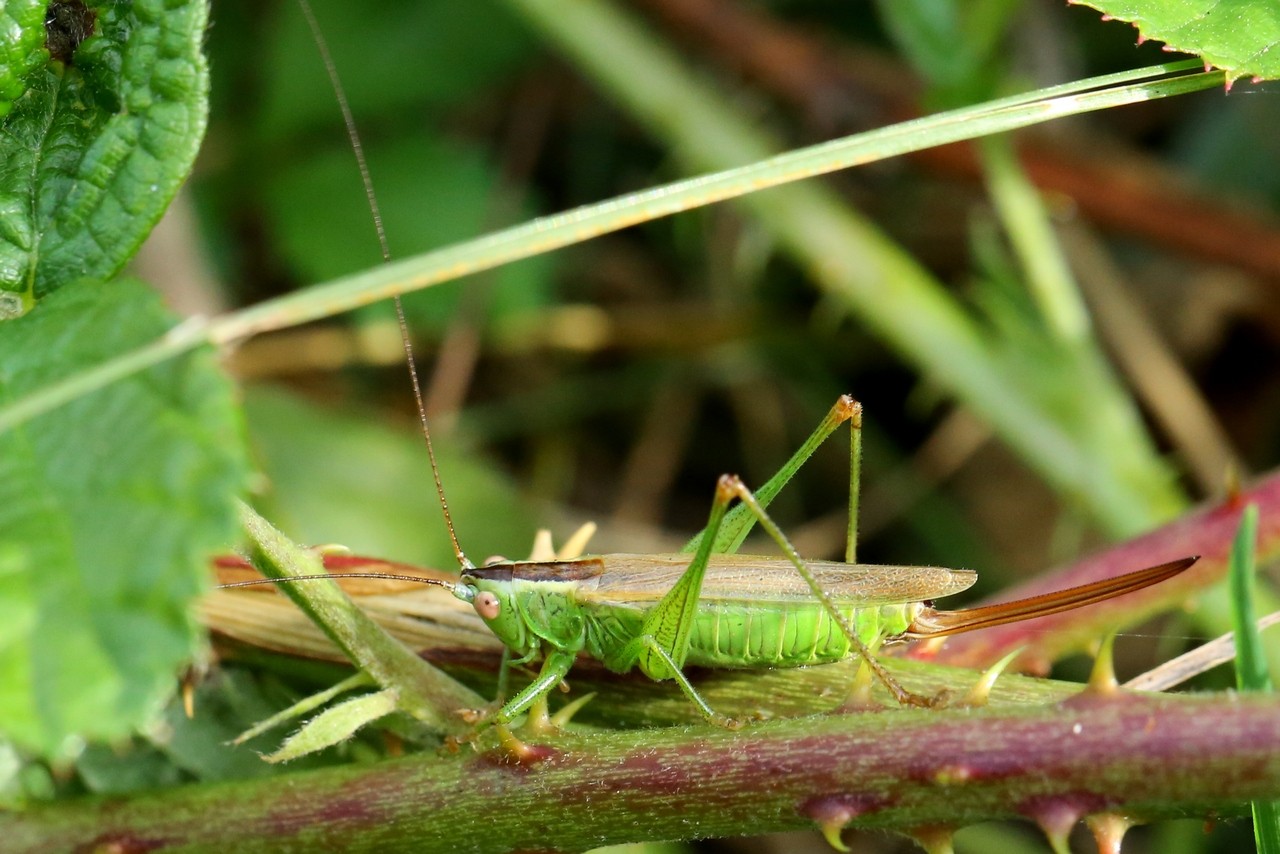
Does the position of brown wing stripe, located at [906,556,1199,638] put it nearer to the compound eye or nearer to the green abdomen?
the green abdomen

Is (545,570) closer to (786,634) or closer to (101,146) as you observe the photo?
(786,634)

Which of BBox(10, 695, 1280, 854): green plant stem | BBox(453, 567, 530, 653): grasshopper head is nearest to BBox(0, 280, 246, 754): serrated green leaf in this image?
BBox(10, 695, 1280, 854): green plant stem

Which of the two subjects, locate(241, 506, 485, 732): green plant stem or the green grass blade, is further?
locate(241, 506, 485, 732): green plant stem

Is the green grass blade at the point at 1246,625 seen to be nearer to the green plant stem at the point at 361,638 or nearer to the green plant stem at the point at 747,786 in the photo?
the green plant stem at the point at 747,786

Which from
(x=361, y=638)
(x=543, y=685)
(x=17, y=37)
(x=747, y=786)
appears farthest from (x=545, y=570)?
(x=17, y=37)

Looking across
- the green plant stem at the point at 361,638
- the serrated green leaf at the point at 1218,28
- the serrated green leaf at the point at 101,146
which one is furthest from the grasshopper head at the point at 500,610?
the serrated green leaf at the point at 1218,28

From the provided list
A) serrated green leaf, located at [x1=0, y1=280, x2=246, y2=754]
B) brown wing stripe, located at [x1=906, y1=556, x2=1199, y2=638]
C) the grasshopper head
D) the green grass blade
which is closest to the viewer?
serrated green leaf, located at [x1=0, y1=280, x2=246, y2=754]

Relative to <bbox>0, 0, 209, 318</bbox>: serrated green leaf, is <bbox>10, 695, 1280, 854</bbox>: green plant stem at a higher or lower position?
lower
